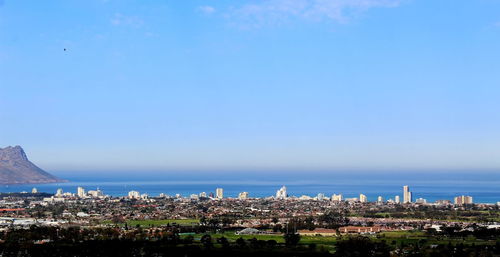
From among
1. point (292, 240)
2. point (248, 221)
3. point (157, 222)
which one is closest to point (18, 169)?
point (157, 222)

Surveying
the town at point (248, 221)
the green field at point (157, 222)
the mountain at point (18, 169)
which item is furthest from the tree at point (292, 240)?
the mountain at point (18, 169)

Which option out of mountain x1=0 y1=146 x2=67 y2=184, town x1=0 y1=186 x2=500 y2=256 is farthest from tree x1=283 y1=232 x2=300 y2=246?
mountain x1=0 y1=146 x2=67 y2=184

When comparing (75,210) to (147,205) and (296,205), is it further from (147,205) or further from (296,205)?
(296,205)

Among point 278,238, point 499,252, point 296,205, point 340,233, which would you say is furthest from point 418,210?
point 499,252

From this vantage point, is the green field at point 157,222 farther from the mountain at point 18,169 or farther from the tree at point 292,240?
the mountain at point 18,169

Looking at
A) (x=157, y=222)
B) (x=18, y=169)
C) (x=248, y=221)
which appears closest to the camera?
(x=157, y=222)

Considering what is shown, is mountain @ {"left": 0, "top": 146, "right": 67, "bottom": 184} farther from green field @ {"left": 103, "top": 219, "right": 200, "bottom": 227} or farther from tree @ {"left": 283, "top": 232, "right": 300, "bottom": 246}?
tree @ {"left": 283, "top": 232, "right": 300, "bottom": 246}

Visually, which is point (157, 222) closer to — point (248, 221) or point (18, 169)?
point (248, 221)

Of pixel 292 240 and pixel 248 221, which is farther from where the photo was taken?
pixel 248 221

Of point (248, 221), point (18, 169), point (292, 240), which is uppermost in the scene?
point (18, 169)
